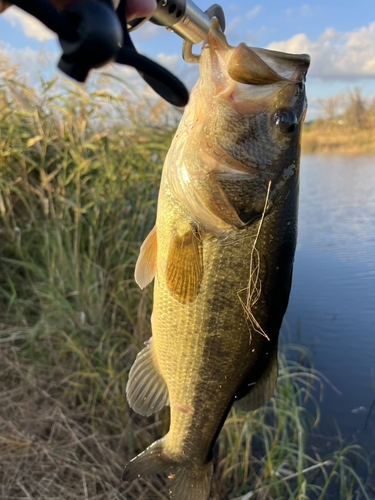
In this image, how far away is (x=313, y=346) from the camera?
4.30 meters

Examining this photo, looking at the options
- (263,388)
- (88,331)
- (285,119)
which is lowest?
(88,331)

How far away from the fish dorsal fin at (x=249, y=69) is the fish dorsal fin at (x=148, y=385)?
0.92 m

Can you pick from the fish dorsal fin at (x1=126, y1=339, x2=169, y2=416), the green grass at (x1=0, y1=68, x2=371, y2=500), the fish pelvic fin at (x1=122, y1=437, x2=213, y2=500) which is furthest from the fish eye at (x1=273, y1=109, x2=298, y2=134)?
the green grass at (x1=0, y1=68, x2=371, y2=500)

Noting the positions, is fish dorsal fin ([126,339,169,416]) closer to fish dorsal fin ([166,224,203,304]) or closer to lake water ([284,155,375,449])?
fish dorsal fin ([166,224,203,304])

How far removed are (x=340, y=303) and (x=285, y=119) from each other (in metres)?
4.14

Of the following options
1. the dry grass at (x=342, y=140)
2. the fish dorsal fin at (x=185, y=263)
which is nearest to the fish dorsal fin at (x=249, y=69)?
the fish dorsal fin at (x=185, y=263)

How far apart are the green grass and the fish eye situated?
6.03 feet

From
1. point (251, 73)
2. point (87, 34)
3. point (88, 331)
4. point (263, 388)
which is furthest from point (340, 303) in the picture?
point (87, 34)

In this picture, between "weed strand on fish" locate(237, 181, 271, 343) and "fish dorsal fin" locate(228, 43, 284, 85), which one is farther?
"weed strand on fish" locate(237, 181, 271, 343)

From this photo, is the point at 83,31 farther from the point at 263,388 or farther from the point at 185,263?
the point at 263,388

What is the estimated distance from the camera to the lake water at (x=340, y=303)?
3629 mm

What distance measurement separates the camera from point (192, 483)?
155cm

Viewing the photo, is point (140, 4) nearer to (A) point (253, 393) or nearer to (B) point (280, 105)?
(B) point (280, 105)

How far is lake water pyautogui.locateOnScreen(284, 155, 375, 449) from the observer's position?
11.9 feet
